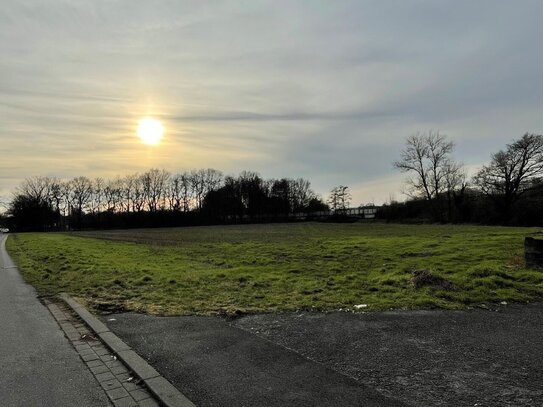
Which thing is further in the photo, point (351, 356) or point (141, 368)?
point (351, 356)

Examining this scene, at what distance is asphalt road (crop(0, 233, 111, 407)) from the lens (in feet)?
15.1

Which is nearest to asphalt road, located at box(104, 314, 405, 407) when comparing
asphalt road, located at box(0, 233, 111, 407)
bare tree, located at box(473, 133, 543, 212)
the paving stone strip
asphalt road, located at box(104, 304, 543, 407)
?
asphalt road, located at box(104, 304, 543, 407)

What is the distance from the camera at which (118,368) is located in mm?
5488

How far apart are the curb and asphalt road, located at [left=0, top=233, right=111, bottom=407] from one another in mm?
458

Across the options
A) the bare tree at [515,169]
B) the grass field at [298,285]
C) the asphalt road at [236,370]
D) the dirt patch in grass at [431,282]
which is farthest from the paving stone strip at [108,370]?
the bare tree at [515,169]

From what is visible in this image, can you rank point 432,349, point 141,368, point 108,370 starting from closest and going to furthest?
point 141,368 → point 108,370 → point 432,349

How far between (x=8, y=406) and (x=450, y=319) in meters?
6.16

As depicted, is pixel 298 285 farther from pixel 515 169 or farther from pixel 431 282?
pixel 515 169

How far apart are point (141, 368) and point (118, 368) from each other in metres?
0.38

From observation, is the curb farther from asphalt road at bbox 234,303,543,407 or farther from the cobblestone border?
asphalt road at bbox 234,303,543,407

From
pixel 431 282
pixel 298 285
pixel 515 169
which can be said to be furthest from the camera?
pixel 515 169

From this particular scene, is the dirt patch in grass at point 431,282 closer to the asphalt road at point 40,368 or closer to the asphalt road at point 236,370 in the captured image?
the asphalt road at point 236,370

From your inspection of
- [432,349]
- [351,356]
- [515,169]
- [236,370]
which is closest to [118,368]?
[236,370]

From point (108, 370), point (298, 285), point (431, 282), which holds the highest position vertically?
point (431, 282)
